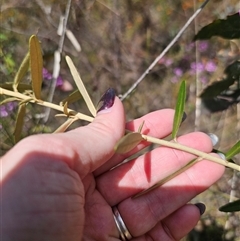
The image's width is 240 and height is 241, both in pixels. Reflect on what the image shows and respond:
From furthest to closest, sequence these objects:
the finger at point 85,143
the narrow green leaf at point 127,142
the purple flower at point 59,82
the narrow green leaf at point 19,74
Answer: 1. the purple flower at point 59,82
2. the narrow green leaf at point 19,74
3. the finger at point 85,143
4. the narrow green leaf at point 127,142

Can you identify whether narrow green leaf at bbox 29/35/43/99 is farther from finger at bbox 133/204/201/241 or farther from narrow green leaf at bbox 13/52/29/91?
finger at bbox 133/204/201/241

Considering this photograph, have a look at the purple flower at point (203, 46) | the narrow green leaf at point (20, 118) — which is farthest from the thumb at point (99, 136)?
the purple flower at point (203, 46)

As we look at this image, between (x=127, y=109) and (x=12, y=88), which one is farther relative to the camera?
(x=127, y=109)

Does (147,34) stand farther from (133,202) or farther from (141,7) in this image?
(133,202)

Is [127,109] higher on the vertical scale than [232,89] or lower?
lower

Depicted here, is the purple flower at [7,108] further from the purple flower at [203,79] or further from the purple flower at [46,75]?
the purple flower at [203,79]

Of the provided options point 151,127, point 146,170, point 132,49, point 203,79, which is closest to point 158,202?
point 146,170

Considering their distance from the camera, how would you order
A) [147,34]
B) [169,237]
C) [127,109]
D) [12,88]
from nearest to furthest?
[12,88]
[169,237]
[127,109]
[147,34]

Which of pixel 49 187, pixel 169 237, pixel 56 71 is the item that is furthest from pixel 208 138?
pixel 56 71
